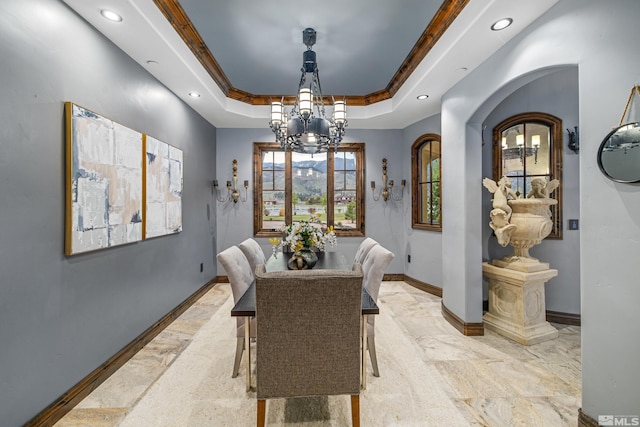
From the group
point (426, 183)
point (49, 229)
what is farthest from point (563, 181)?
point (49, 229)

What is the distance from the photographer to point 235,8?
2.25 metres

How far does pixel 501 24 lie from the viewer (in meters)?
2.06

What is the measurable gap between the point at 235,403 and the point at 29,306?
1.34 metres

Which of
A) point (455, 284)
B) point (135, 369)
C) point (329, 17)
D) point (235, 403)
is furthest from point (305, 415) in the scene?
point (329, 17)

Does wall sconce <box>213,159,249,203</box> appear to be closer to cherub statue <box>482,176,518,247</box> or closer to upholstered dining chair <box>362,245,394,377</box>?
upholstered dining chair <box>362,245,394,377</box>

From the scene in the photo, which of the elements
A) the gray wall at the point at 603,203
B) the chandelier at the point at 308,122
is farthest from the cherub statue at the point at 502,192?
the chandelier at the point at 308,122

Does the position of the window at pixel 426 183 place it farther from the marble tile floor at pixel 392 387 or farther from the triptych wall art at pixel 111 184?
the triptych wall art at pixel 111 184

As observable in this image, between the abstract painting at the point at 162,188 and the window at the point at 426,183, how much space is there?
11.2ft

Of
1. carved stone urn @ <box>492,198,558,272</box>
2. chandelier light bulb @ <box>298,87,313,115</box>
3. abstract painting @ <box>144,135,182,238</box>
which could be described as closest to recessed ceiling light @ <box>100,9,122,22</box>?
abstract painting @ <box>144,135,182,238</box>

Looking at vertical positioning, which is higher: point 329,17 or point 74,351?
point 329,17

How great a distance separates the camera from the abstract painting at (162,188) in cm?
272

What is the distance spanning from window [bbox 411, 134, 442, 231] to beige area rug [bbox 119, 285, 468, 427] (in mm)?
2366

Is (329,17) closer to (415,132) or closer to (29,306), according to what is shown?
(415,132)

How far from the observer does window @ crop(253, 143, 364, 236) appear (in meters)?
4.83
